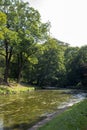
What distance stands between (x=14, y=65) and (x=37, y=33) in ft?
66.6

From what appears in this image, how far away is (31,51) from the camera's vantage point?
64.4 metres

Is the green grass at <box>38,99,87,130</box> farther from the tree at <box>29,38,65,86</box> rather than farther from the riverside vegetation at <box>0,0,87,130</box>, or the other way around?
the tree at <box>29,38,65,86</box>

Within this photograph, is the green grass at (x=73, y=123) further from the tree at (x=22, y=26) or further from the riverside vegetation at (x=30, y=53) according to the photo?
the tree at (x=22, y=26)

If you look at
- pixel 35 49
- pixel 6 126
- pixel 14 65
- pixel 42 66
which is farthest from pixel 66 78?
pixel 6 126

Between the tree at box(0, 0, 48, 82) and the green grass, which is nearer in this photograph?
the green grass

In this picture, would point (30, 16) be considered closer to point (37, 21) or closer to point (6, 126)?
point (37, 21)

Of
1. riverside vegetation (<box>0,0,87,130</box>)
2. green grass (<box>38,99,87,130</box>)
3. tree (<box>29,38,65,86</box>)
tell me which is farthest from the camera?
tree (<box>29,38,65,86</box>)

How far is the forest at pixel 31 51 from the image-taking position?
190ft

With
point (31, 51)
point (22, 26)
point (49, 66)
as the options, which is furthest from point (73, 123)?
point (49, 66)

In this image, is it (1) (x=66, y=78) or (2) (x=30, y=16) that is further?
(1) (x=66, y=78)

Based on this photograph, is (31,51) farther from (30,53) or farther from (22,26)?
(22,26)

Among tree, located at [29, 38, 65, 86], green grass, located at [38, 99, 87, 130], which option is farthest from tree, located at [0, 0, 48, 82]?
green grass, located at [38, 99, 87, 130]

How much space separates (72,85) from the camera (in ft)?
295

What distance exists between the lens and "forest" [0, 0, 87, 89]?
190 feet
